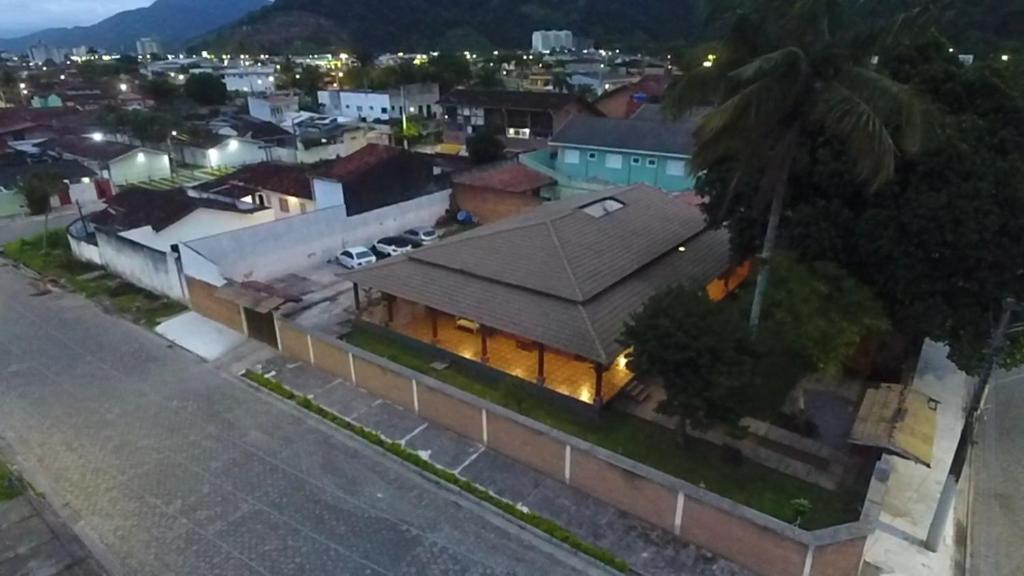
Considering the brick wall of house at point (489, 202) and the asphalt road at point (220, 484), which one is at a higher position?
the brick wall of house at point (489, 202)

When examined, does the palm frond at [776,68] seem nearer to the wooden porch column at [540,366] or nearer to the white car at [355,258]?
the wooden porch column at [540,366]

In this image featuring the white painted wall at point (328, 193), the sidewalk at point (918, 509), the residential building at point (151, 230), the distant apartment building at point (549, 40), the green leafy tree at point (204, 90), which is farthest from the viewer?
the distant apartment building at point (549, 40)

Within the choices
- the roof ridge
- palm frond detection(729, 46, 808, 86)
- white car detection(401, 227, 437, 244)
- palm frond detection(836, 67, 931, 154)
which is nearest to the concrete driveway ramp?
white car detection(401, 227, 437, 244)

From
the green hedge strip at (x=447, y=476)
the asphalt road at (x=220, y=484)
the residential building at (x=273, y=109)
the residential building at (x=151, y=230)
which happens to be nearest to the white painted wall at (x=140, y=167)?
the residential building at (x=151, y=230)

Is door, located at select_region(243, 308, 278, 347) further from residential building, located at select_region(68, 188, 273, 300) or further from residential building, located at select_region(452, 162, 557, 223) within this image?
residential building, located at select_region(452, 162, 557, 223)

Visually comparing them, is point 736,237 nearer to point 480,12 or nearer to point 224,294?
point 224,294

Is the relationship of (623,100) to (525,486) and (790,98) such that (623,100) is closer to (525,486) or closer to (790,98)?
(790,98)

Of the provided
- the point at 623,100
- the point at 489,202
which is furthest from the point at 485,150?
the point at 623,100

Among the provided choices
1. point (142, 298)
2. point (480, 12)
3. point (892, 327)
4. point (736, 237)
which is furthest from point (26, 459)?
point (480, 12)
